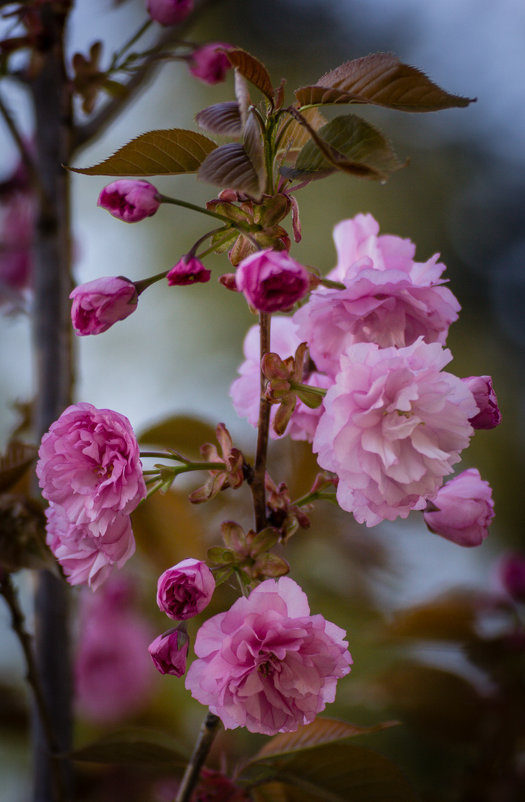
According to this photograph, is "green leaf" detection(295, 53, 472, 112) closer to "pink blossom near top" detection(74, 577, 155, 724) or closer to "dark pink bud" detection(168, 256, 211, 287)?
"dark pink bud" detection(168, 256, 211, 287)

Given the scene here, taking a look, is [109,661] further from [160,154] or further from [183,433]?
[160,154]

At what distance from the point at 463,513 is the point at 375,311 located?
0.14 meters

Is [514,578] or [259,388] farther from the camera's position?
[514,578]

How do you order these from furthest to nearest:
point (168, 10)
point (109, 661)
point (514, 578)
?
point (109, 661) → point (514, 578) → point (168, 10)

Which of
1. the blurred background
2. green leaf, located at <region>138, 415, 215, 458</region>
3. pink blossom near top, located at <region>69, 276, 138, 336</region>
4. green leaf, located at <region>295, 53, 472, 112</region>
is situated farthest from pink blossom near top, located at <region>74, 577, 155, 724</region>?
green leaf, located at <region>295, 53, 472, 112</region>

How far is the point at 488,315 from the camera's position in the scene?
2.77m

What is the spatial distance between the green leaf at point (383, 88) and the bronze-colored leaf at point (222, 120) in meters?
0.04

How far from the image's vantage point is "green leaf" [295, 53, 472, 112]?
389mm

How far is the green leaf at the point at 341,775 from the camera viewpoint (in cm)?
50

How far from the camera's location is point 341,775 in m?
0.51

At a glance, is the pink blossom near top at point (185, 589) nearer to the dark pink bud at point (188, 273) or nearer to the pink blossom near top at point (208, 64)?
the dark pink bud at point (188, 273)

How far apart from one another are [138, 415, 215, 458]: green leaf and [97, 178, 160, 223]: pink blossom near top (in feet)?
1.16

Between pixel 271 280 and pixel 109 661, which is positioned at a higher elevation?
pixel 271 280

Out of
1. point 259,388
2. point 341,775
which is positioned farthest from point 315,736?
point 259,388
